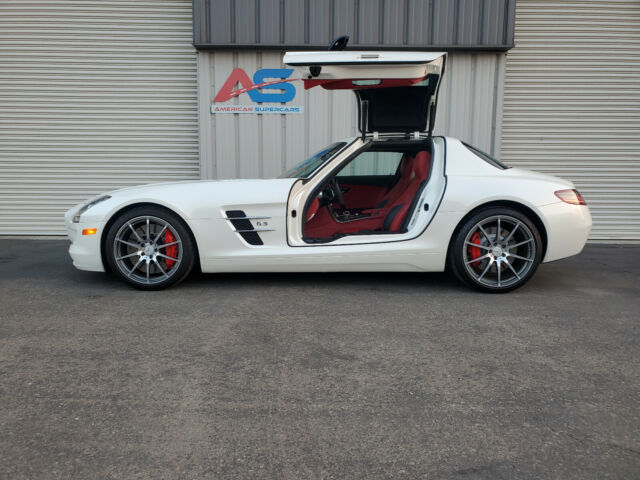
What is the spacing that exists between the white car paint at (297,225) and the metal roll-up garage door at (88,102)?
3826mm

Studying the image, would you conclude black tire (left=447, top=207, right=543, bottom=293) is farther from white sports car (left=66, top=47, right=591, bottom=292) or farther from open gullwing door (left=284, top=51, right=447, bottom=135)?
open gullwing door (left=284, top=51, right=447, bottom=135)

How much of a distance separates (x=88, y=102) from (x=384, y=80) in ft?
17.4

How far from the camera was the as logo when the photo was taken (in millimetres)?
7551

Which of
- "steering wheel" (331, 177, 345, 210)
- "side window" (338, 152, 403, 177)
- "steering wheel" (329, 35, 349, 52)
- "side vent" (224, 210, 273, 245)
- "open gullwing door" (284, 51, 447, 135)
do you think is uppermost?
"steering wheel" (329, 35, 349, 52)

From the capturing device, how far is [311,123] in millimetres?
7688

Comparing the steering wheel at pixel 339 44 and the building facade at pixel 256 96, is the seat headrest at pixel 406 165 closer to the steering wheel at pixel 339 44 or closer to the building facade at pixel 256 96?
the steering wheel at pixel 339 44

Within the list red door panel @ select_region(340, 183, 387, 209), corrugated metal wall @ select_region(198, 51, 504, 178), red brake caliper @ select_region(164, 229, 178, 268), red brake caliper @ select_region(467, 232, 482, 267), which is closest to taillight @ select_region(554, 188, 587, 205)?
red brake caliper @ select_region(467, 232, 482, 267)

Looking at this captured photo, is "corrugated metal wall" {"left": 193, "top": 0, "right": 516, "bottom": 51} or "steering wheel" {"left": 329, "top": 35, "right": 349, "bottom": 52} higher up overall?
"corrugated metal wall" {"left": 193, "top": 0, "right": 516, "bottom": 51}

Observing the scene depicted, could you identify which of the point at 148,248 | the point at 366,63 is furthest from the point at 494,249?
the point at 148,248

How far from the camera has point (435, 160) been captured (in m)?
4.63

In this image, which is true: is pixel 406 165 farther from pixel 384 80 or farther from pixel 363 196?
pixel 384 80

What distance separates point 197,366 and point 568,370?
1.89 meters

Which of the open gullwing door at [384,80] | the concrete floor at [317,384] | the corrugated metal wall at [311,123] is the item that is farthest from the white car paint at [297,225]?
the corrugated metal wall at [311,123]

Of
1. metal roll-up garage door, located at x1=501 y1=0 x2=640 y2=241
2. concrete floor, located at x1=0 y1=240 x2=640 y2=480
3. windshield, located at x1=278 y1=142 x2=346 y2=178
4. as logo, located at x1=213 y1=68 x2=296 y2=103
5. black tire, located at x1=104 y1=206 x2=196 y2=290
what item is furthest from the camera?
metal roll-up garage door, located at x1=501 y1=0 x2=640 y2=241
